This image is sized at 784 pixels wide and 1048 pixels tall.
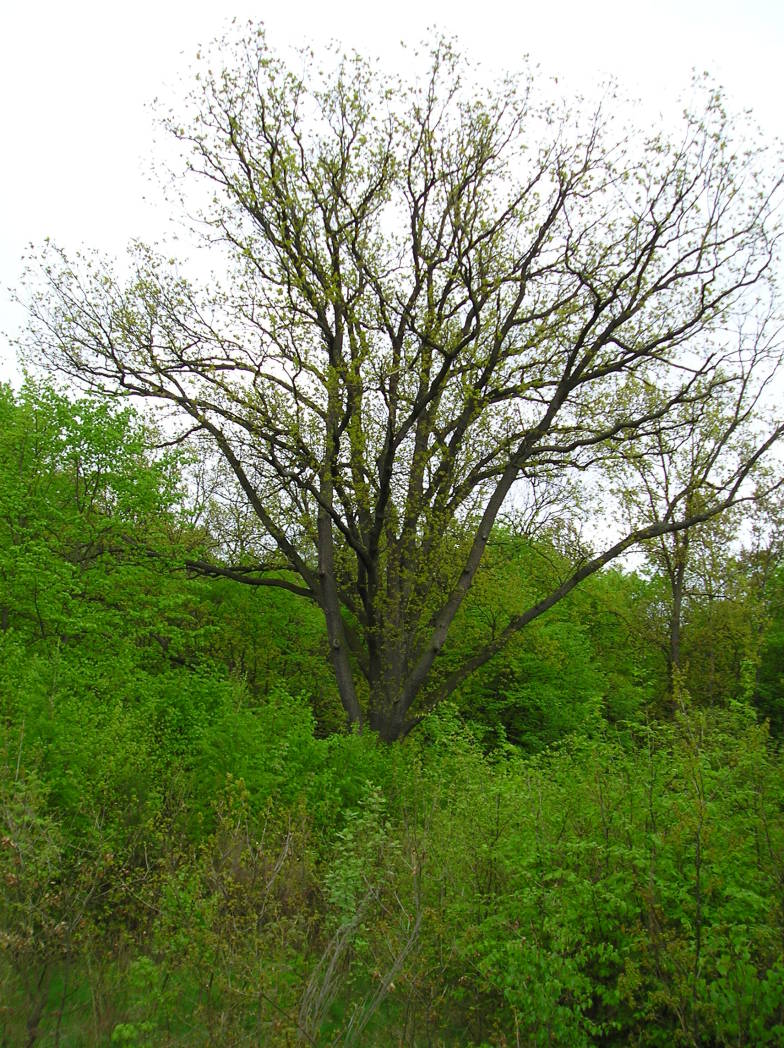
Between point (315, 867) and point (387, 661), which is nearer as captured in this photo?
point (315, 867)

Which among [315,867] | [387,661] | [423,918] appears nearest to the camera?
[423,918]

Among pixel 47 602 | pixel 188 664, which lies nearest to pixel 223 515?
pixel 188 664

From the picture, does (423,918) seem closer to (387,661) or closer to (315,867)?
(315,867)

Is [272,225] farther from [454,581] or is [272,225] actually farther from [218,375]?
[454,581]

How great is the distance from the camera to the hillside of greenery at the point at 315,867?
492cm

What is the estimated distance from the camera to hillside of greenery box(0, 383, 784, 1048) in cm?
492

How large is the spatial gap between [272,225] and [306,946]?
Answer: 13.4 meters

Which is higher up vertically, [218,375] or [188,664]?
[218,375]

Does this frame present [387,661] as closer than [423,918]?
No

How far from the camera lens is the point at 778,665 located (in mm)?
27562

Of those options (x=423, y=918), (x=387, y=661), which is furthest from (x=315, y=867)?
(x=387, y=661)

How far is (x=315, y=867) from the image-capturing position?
25.0 ft

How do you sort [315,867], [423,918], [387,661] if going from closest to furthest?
1. [423,918]
2. [315,867]
3. [387,661]

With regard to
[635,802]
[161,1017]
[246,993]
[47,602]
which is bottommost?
[161,1017]
